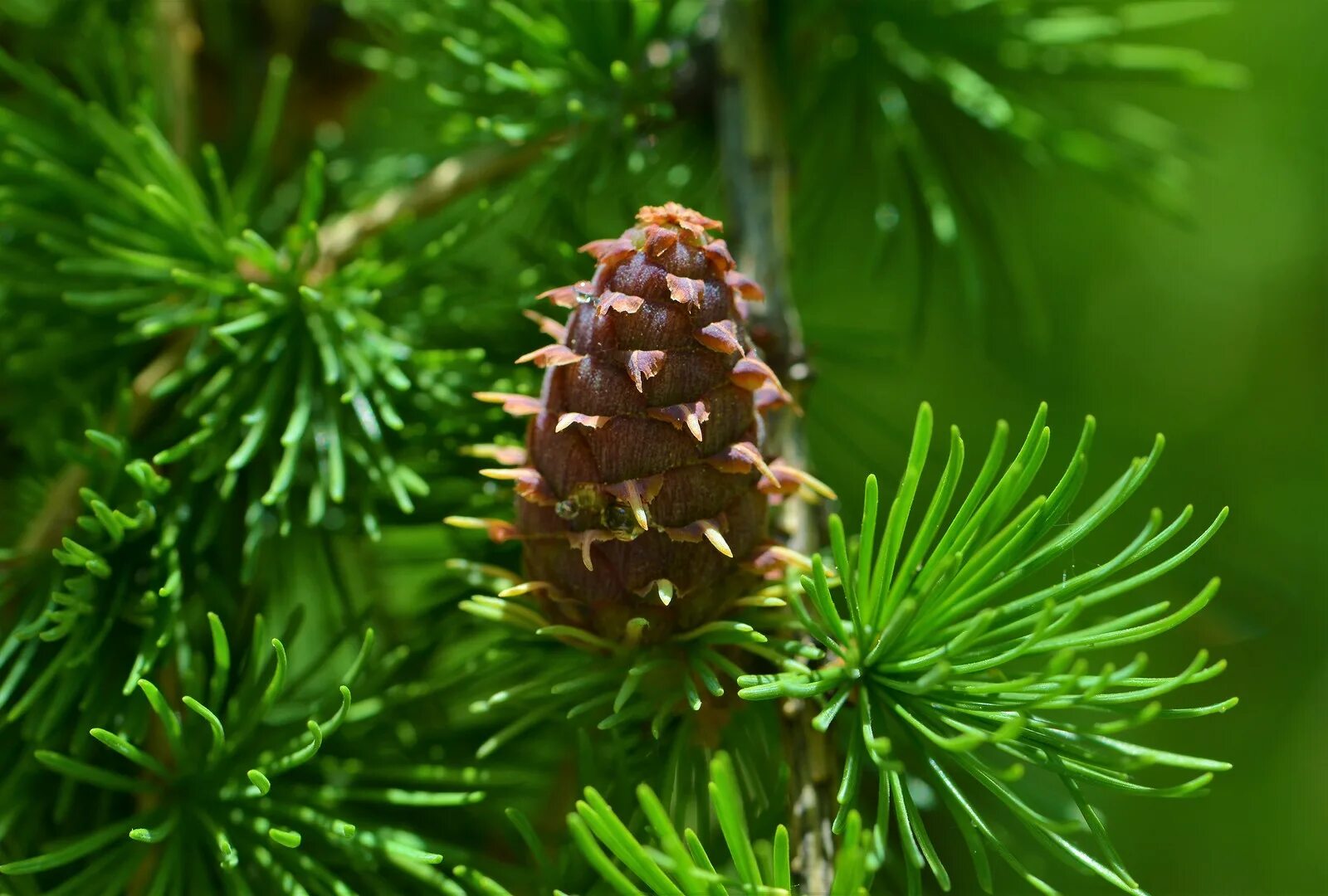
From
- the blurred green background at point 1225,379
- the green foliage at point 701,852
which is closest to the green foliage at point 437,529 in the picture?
the green foliage at point 701,852

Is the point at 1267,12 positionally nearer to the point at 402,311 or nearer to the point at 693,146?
the point at 693,146

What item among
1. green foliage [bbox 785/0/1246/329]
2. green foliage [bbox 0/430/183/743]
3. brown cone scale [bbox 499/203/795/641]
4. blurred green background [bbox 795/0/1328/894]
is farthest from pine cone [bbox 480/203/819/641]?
blurred green background [bbox 795/0/1328/894]

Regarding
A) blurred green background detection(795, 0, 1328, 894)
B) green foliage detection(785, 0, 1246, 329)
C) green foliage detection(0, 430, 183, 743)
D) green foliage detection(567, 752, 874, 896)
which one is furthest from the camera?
blurred green background detection(795, 0, 1328, 894)

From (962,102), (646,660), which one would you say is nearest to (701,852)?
(646,660)

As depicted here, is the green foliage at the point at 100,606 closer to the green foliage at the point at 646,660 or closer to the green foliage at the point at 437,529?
the green foliage at the point at 437,529

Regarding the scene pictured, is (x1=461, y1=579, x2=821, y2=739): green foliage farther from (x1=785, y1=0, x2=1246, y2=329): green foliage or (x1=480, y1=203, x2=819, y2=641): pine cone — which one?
(x1=785, y1=0, x2=1246, y2=329): green foliage

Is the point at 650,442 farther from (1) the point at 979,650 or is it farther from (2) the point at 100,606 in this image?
(2) the point at 100,606
